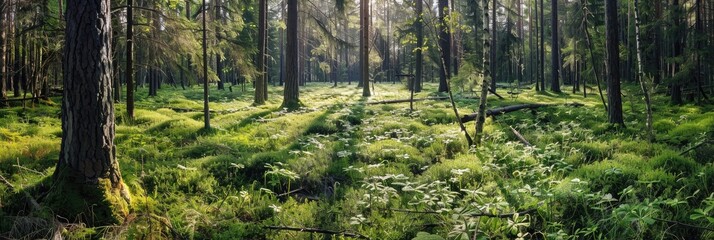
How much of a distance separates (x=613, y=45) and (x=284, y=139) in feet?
26.1

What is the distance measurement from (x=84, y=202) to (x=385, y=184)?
11.7ft

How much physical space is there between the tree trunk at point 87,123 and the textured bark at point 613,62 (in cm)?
1012

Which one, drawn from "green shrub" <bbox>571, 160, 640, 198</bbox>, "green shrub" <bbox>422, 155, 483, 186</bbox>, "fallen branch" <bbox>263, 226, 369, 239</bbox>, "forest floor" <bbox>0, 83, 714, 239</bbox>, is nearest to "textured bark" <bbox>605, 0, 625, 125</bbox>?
"forest floor" <bbox>0, 83, 714, 239</bbox>

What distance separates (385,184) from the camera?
5758 mm

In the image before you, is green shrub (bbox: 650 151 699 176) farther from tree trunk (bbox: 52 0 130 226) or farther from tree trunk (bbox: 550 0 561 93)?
tree trunk (bbox: 550 0 561 93)

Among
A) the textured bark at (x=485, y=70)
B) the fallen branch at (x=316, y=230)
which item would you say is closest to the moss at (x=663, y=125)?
the textured bark at (x=485, y=70)

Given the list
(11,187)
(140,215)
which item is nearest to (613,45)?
(140,215)

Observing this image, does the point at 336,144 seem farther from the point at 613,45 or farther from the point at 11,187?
the point at 613,45

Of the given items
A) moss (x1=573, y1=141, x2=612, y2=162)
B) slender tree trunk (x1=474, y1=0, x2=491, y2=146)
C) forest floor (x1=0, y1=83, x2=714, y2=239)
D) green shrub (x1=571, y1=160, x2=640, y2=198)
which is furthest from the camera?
slender tree trunk (x1=474, y1=0, x2=491, y2=146)

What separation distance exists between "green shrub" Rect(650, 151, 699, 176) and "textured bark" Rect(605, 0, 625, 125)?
3991mm

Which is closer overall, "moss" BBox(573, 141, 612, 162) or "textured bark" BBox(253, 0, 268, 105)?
"moss" BBox(573, 141, 612, 162)

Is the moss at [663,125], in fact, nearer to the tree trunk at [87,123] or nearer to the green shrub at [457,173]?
the green shrub at [457,173]

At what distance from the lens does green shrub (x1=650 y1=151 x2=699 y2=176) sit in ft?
17.9

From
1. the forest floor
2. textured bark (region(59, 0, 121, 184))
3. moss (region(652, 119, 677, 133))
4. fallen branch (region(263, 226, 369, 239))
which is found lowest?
fallen branch (region(263, 226, 369, 239))
